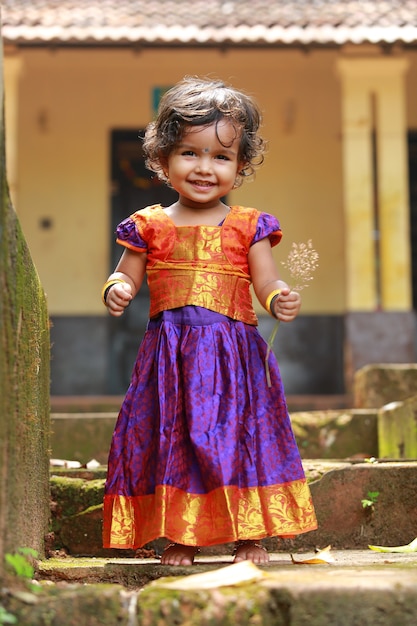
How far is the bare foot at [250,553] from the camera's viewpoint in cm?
310

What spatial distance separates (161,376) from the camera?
3150 mm

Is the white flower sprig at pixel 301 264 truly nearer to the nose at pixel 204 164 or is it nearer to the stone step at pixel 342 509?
the nose at pixel 204 164

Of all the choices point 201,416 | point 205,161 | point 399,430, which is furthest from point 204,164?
point 399,430

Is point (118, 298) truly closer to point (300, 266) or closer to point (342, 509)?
point (300, 266)

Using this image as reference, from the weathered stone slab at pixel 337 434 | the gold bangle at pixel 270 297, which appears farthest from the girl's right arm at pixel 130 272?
the weathered stone slab at pixel 337 434

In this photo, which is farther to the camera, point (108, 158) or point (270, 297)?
point (108, 158)

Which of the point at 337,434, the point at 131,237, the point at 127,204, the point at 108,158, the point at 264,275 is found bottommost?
the point at 337,434

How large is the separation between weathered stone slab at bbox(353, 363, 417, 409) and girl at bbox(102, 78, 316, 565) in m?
3.10

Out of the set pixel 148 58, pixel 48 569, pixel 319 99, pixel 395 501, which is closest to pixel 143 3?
pixel 148 58

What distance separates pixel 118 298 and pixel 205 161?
1.69 feet

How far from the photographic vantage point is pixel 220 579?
252 centimetres

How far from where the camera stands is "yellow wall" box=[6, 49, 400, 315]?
1044 centimetres

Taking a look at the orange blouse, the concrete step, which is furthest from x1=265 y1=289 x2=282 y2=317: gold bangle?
the concrete step

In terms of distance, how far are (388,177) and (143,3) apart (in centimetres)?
267
